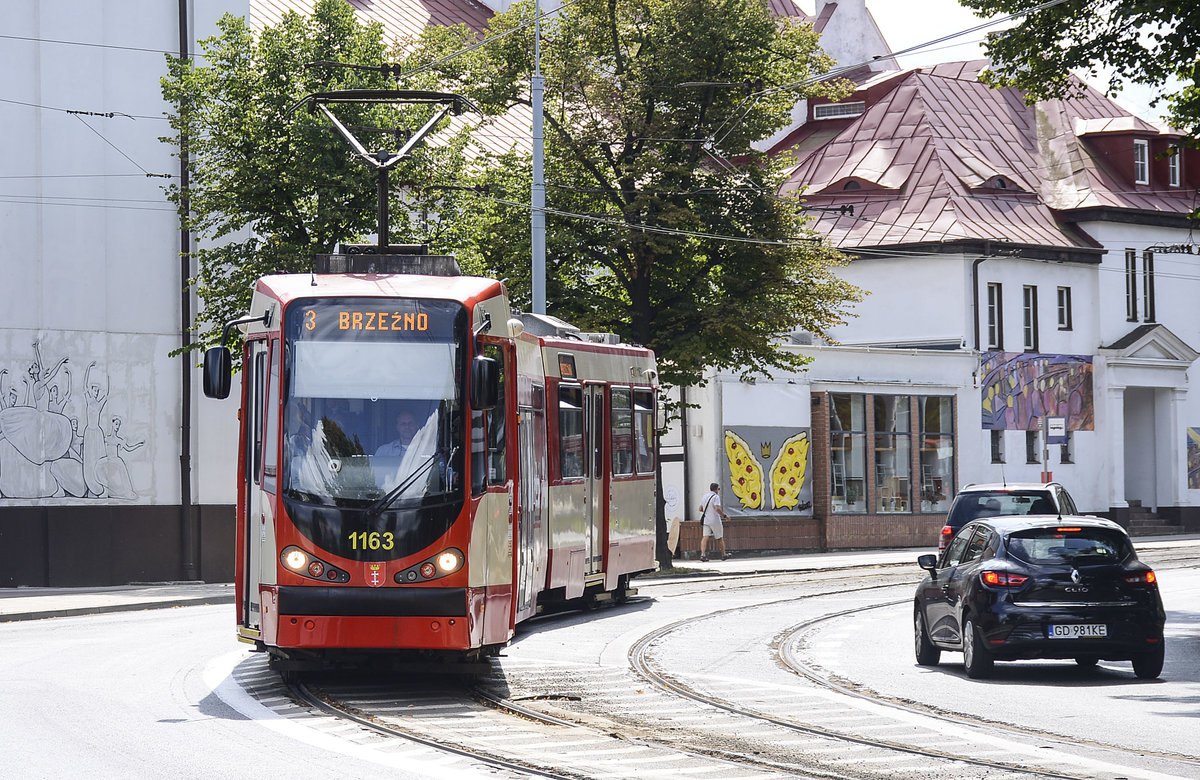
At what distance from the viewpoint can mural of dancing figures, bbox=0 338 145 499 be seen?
102 feet

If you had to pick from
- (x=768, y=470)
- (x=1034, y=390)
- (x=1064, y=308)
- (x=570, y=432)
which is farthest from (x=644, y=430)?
(x=1064, y=308)

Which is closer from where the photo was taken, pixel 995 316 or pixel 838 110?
pixel 995 316

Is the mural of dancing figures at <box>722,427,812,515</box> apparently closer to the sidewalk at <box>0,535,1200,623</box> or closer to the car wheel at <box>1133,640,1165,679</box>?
the sidewalk at <box>0,535,1200,623</box>

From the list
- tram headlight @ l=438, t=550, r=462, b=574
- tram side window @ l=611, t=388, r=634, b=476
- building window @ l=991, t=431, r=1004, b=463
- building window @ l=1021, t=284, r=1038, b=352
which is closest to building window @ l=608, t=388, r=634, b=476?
tram side window @ l=611, t=388, r=634, b=476

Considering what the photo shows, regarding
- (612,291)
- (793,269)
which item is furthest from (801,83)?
(612,291)

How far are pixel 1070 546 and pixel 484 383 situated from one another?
18.9 ft

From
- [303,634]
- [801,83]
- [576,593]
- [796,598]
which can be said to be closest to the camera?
[303,634]

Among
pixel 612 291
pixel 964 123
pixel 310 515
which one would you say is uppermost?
pixel 964 123

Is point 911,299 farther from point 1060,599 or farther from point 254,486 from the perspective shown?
point 254,486

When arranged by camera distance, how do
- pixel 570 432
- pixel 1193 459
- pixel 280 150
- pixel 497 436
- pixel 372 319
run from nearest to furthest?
pixel 372 319, pixel 497 436, pixel 570 432, pixel 280 150, pixel 1193 459

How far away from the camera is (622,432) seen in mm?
22500

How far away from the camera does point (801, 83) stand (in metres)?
31.4

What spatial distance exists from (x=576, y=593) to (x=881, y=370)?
1000 inches

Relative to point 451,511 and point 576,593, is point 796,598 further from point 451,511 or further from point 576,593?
point 451,511
